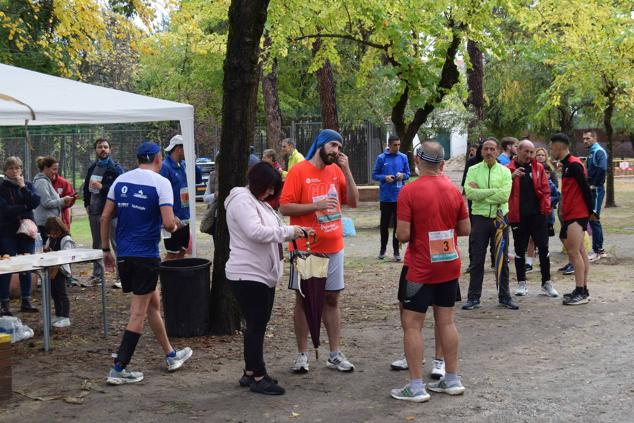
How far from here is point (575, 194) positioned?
9.18 m

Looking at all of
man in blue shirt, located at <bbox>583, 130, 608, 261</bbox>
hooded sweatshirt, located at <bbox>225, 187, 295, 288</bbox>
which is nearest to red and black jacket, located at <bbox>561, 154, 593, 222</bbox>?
man in blue shirt, located at <bbox>583, 130, 608, 261</bbox>

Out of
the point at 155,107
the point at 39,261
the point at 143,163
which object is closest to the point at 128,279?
the point at 143,163

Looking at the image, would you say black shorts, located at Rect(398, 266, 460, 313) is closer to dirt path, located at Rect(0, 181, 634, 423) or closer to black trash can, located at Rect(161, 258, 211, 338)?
dirt path, located at Rect(0, 181, 634, 423)

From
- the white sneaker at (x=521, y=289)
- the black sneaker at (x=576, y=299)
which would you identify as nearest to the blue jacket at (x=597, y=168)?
the white sneaker at (x=521, y=289)

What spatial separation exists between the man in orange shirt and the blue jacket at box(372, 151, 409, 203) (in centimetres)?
610

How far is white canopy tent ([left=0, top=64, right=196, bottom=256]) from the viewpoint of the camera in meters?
7.83

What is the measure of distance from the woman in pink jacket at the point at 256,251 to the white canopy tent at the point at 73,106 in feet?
9.92

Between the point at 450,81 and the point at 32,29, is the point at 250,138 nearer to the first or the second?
the point at 450,81

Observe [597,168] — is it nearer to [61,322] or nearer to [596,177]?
[596,177]

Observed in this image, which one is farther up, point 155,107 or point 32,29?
point 32,29

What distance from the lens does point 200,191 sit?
27297mm

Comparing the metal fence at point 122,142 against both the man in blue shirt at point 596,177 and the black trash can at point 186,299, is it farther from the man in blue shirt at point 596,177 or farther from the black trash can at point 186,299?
the black trash can at point 186,299

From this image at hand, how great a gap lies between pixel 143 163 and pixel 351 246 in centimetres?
871

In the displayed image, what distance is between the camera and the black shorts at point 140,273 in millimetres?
6242
